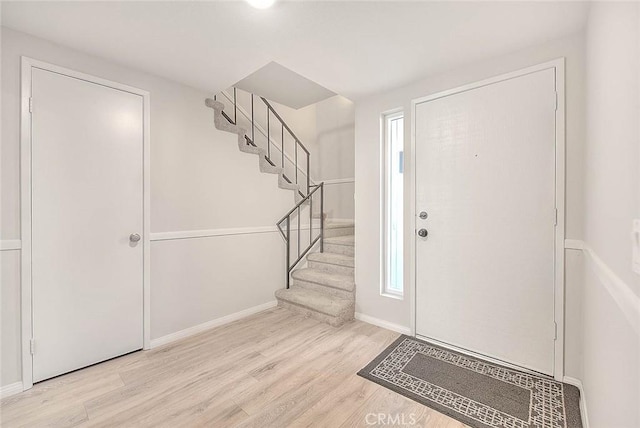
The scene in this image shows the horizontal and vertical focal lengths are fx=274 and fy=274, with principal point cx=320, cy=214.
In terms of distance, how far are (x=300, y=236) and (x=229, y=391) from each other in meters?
2.13

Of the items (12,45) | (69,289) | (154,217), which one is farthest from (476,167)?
(12,45)

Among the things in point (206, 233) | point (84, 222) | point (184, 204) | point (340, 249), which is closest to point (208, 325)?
point (206, 233)

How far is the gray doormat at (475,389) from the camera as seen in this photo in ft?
5.03

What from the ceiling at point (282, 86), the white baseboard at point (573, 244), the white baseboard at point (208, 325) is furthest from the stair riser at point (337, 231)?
the white baseboard at point (573, 244)

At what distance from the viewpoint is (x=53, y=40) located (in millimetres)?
1885

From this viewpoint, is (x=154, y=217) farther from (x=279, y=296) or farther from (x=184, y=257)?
(x=279, y=296)

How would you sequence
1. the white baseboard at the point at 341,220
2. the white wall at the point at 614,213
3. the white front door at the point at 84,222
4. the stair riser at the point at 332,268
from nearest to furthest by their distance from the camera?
1. the white wall at the point at 614,213
2. the white front door at the point at 84,222
3. the stair riser at the point at 332,268
4. the white baseboard at the point at 341,220

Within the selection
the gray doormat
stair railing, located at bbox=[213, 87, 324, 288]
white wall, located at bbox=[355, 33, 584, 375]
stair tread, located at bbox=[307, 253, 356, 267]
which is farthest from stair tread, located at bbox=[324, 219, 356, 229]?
the gray doormat

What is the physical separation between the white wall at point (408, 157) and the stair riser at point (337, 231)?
1.07 meters

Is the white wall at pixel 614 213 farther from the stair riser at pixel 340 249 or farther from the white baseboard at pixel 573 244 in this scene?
the stair riser at pixel 340 249

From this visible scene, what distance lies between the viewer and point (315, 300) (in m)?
3.00

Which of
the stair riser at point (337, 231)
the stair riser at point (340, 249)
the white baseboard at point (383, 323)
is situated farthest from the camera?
the stair riser at point (337, 231)

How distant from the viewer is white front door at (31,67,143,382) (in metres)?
1.86

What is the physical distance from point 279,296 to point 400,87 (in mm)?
2618
